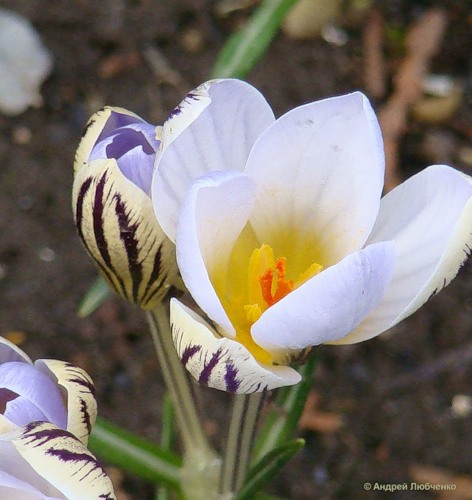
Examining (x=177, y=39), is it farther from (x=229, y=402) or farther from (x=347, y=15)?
(x=229, y=402)

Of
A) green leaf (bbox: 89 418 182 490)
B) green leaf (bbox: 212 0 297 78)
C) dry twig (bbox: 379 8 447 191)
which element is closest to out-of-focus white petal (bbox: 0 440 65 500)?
green leaf (bbox: 89 418 182 490)

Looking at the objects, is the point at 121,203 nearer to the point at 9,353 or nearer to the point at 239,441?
the point at 9,353

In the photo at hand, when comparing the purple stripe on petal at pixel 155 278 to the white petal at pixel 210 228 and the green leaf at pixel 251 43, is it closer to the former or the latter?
the white petal at pixel 210 228

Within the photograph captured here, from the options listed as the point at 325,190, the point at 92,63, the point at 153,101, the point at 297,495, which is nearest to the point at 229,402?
the point at 297,495

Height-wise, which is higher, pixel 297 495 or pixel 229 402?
pixel 229 402

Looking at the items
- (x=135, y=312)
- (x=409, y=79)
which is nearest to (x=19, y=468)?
(x=135, y=312)

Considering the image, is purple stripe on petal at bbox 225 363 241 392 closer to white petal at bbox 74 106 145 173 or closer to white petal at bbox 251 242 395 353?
white petal at bbox 251 242 395 353
